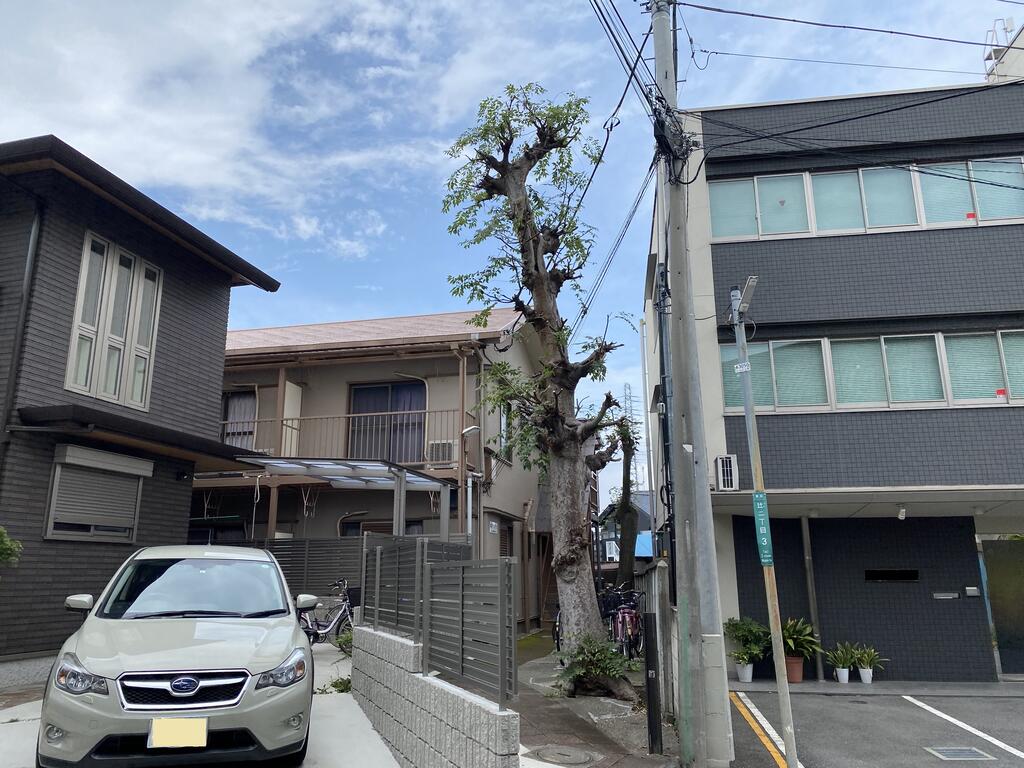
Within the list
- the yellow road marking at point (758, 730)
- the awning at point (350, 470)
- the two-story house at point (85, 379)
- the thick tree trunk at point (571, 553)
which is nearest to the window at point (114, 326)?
the two-story house at point (85, 379)

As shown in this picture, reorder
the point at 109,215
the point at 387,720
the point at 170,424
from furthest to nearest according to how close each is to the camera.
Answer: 1. the point at 170,424
2. the point at 109,215
3. the point at 387,720

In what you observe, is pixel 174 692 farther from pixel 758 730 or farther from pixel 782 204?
pixel 782 204

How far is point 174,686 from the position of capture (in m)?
4.64

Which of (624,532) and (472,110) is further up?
(472,110)

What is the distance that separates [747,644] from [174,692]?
8.28 meters

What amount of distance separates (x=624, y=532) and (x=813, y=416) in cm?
811

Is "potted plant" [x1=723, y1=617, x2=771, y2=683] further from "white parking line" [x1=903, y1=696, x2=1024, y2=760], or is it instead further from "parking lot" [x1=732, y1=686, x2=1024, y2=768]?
"white parking line" [x1=903, y1=696, x2=1024, y2=760]

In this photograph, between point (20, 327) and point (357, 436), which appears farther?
point (357, 436)

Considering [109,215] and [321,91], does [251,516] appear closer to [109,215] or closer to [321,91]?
[109,215]

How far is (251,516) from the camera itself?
16156 millimetres

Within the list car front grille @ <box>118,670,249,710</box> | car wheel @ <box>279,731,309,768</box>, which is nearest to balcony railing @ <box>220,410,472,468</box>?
car wheel @ <box>279,731,309,768</box>

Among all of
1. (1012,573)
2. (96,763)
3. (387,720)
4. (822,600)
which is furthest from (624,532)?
(96,763)

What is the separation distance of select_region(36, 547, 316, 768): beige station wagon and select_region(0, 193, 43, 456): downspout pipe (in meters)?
4.18

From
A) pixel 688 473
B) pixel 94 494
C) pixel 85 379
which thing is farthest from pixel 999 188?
pixel 94 494
